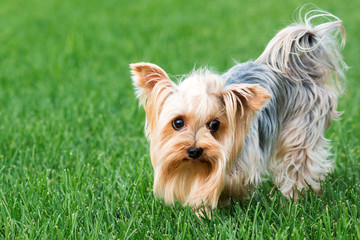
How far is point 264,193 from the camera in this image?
426 cm

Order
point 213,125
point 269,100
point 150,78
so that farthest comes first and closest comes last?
point 269,100, point 150,78, point 213,125

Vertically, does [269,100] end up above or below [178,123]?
above

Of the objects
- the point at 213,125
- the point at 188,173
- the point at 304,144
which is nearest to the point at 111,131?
the point at 188,173

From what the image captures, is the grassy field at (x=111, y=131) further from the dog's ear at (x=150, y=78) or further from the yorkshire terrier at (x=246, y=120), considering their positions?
the dog's ear at (x=150, y=78)

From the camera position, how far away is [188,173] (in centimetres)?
364

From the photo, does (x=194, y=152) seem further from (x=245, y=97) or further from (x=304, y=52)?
(x=304, y=52)

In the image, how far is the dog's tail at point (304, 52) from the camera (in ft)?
13.5

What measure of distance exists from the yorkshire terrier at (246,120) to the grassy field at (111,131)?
0.68ft

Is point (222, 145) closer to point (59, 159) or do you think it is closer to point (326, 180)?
point (326, 180)

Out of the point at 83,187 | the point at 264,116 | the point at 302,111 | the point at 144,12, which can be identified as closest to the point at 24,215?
the point at 83,187

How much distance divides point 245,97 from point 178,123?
0.47 meters

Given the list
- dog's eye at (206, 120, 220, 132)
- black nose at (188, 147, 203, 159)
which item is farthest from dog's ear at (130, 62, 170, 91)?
black nose at (188, 147, 203, 159)

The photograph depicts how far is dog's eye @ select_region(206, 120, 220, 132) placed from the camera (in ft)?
11.1

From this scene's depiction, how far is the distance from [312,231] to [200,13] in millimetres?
9409
